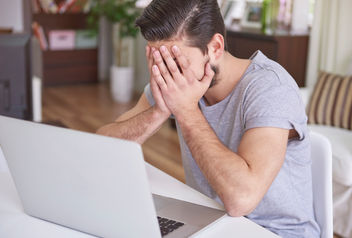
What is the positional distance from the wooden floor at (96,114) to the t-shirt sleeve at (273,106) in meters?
1.88

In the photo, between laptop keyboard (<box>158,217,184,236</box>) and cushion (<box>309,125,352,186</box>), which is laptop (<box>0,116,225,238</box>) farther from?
cushion (<box>309,125,352,186</box>)

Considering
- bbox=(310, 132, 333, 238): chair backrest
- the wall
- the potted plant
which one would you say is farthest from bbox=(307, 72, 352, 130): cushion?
the potted plant

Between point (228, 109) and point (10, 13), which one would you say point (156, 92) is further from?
point (10, 13)

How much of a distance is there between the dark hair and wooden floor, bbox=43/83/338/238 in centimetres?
186

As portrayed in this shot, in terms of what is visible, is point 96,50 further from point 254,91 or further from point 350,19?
point 254,91

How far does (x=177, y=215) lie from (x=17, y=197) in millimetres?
411

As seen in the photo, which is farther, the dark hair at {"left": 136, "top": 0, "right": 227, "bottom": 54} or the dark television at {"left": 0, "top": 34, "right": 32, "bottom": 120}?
the dark television at {"left": 0, "top": 34, "right": 32, "bottom": 120}

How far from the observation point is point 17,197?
1.22m

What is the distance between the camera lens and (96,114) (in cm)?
448

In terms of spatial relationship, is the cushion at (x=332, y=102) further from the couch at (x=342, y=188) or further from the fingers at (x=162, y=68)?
the fingers at (x=162, y=68)

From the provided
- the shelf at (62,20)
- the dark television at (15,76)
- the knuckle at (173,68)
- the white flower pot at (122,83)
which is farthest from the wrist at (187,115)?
the shelf at (62,20)

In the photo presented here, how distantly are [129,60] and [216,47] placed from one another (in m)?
4.06

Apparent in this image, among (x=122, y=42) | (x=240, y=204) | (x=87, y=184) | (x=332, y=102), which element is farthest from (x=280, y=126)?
(x=122, y=42)

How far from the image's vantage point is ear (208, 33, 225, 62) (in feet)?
4.27
